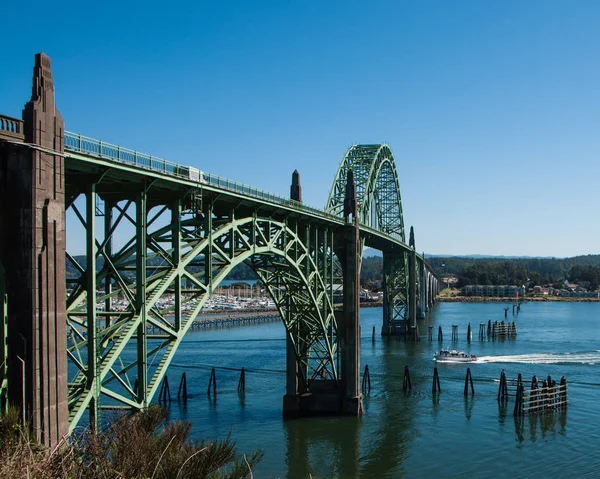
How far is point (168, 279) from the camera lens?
22047mm

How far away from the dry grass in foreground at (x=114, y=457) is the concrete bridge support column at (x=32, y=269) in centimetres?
174

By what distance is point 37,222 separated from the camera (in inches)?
641

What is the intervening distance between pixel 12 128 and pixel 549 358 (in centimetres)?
5979

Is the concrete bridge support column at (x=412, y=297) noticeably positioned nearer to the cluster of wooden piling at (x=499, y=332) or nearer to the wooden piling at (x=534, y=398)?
the cluster of wooden piling at (x=499, y=332)

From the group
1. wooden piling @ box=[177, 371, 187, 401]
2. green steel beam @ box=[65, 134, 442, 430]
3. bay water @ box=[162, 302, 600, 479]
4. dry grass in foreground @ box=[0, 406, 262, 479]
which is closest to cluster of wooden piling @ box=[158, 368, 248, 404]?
wooden piling @ box=[177, 371, 187, 401]

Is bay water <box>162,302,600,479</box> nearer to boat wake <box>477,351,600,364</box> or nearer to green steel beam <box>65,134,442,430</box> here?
boat wake <box>477,351,600,364</box>

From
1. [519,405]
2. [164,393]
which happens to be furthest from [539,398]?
[164,393]

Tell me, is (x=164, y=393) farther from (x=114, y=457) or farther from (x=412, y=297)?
(x=412, y=297)

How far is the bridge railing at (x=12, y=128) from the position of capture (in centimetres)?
1570

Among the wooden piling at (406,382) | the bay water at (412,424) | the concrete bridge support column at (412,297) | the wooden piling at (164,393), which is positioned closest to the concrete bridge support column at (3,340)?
the bay water at (412,424)

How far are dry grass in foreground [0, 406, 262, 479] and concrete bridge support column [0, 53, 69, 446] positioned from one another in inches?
68.7

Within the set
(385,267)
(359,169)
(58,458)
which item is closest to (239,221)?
(58,458)

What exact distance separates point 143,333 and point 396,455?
687 inches

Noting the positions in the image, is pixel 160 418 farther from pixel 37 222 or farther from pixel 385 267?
pixel 385 267
